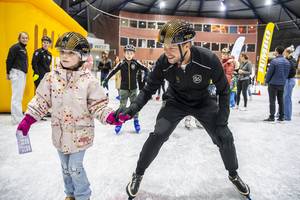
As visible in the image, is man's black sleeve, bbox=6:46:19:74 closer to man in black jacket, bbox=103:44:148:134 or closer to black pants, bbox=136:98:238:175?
man in black jacket, bbox=103:44:148:134

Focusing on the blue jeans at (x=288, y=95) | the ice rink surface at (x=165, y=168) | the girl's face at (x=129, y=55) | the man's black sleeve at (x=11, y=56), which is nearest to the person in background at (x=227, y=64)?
the blue jeans at (x=288, y=95)

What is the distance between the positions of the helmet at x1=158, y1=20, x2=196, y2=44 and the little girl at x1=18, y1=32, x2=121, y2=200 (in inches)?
22.6

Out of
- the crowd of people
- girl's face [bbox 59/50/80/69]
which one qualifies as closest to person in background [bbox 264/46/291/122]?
the crowd of people

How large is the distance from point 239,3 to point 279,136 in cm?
2744

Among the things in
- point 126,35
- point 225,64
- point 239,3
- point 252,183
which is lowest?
point 252,183

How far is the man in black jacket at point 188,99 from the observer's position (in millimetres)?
2074

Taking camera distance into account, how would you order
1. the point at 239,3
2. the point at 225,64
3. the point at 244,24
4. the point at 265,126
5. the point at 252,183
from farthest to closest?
the point at 244,24 < the point at 239,3 < the point at 225,64 < the point at 265,126 < the point at 252,183

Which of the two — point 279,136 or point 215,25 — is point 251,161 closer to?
point 279,136

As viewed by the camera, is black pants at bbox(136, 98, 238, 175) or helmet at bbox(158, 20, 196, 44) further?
black pants at bbox(136, 98, 238, 175)

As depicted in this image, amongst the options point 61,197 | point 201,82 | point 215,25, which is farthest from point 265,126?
point 215,25

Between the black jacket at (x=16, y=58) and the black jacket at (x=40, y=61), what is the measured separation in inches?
13.4

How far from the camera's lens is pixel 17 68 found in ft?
15.9

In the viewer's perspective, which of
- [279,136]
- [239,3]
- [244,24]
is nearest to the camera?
[279,136]

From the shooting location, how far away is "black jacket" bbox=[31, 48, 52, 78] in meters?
5.27
